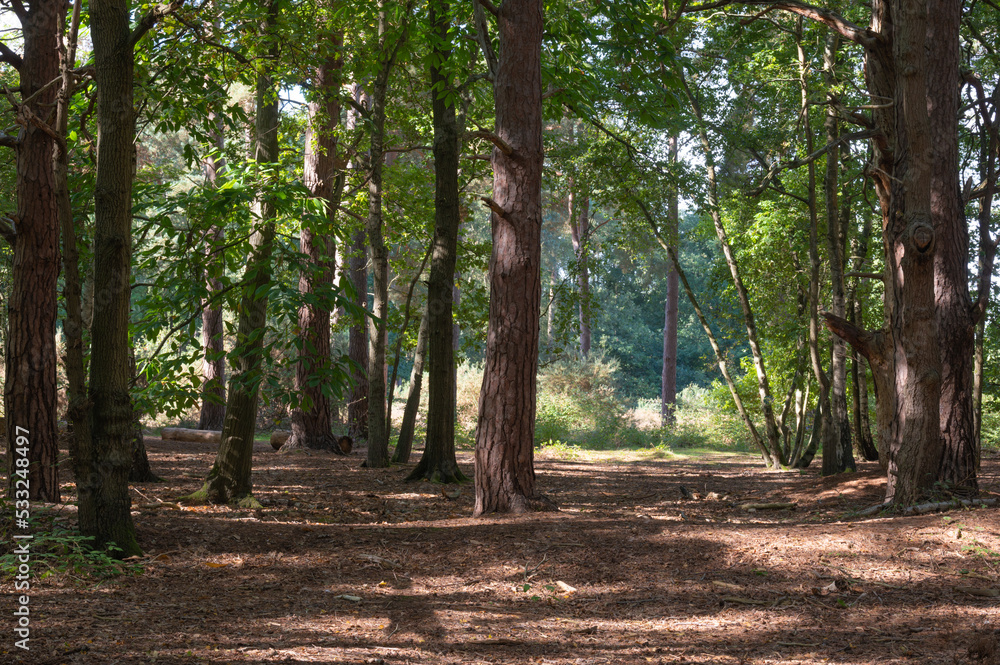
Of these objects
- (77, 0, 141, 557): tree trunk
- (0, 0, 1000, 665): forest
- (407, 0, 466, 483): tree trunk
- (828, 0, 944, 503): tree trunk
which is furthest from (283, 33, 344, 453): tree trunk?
(828, 0, 944, 503): tree trunk

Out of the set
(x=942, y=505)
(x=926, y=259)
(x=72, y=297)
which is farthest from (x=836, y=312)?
(x=72, y=297)

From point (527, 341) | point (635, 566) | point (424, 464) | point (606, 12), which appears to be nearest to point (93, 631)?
point (635, 566)

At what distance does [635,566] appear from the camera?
4.88 meters

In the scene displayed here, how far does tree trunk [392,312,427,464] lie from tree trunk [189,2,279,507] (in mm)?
3614

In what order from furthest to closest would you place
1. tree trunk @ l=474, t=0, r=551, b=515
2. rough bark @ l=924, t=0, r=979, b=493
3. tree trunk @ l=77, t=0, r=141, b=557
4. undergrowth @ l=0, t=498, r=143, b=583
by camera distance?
1. rough bark @ l=924, t=0, r=979, b=493
2. tree trunk @ l=474, t=0, r=551, b=515
3. tree trunk @ l=77, t=0, r=141, b=557
4. undergrowth @ l=0, t=498, r=143, b=583

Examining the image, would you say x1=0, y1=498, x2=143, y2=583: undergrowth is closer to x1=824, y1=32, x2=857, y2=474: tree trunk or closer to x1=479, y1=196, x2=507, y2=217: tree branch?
x1=479, y1=196, x2=507, y2=217: tree branch

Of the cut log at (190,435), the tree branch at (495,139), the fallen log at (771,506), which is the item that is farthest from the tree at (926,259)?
the cut log at (190,435)

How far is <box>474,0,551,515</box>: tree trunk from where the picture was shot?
20.7ft

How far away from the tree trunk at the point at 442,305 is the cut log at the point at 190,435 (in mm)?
7618

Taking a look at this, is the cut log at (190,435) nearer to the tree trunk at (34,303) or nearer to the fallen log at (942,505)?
the tree trunk at (34,303)

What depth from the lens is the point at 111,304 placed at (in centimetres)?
458

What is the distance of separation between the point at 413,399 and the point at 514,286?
4.80m

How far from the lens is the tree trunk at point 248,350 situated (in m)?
6.13

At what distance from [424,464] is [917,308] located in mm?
5802
